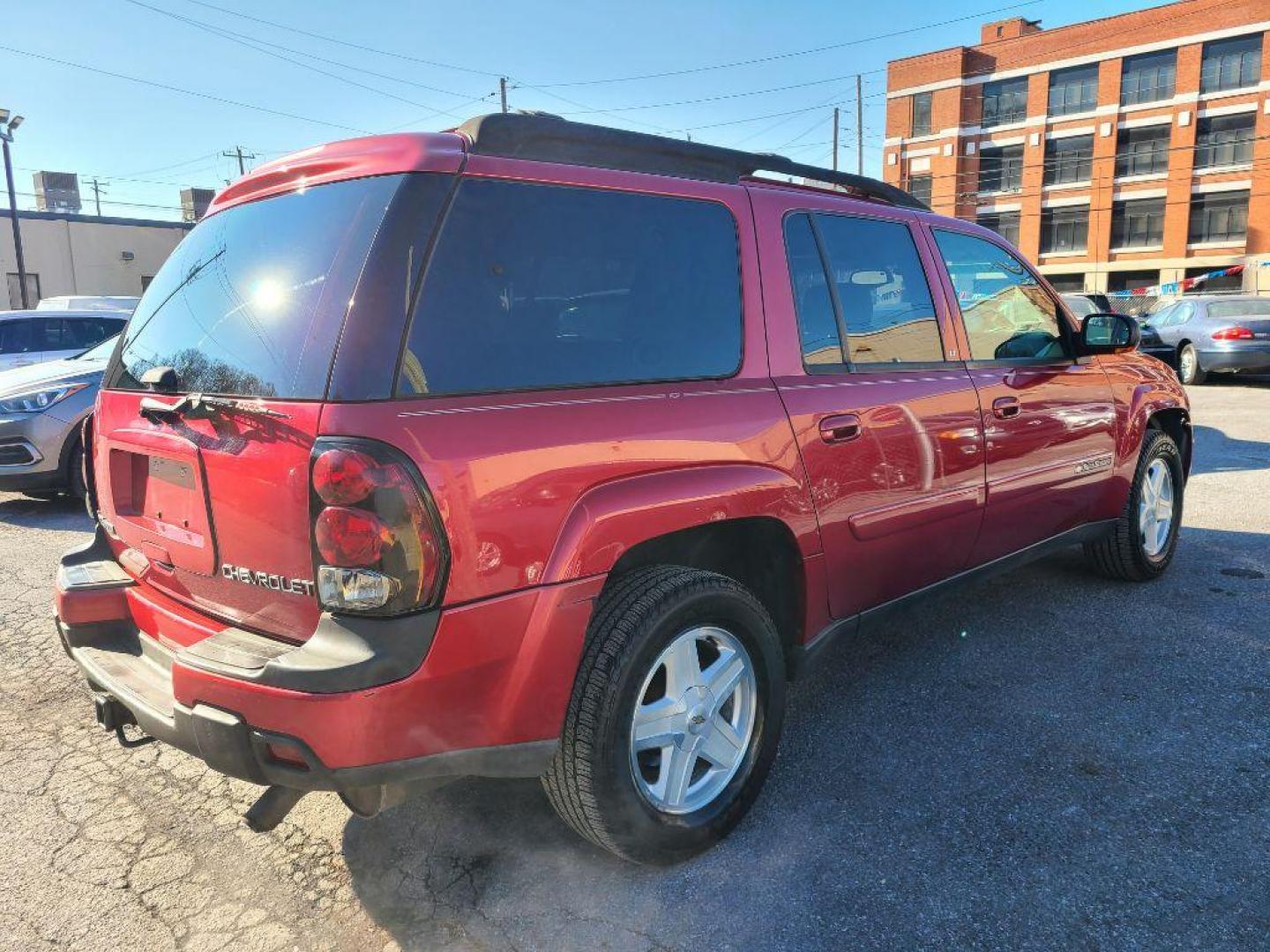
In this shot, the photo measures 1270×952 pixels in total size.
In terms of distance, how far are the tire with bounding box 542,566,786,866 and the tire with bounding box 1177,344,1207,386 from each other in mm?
15581

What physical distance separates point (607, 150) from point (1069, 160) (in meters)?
50.7

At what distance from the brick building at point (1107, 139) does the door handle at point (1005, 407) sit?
44463 mm

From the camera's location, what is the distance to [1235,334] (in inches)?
571

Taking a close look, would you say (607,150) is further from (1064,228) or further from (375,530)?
(1064,228)

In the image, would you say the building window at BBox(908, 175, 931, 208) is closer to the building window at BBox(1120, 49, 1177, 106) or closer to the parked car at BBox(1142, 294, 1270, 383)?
the building window at BBox(1120, 49, 1177, 106)

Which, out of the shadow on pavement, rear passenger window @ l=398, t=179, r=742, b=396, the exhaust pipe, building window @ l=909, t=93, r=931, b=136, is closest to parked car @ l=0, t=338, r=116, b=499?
the exhaust pipe

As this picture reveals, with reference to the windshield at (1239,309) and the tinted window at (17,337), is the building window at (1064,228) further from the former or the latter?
the tinted window at (17,337)

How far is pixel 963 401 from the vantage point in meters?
3.32

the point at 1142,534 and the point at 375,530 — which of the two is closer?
the point at 375,530

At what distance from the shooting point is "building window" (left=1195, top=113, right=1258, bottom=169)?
40.0 metres

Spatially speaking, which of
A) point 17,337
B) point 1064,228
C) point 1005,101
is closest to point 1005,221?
point 1064,228

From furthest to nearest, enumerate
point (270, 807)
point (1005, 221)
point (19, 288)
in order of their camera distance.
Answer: point (1005, 221), point (19, 288), point (270, 807)

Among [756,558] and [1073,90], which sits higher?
[1073,90]

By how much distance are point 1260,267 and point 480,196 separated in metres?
47.0
